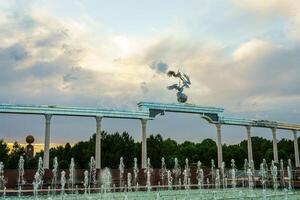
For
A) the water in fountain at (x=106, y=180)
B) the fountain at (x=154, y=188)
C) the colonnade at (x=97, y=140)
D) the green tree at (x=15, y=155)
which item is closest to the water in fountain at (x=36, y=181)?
the fountain at (x=154, y=188)

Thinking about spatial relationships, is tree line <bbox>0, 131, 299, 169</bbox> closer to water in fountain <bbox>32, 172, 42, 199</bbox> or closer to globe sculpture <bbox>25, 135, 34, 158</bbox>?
globe sculpture <bbox>25, 135, 34, 158</bbox>

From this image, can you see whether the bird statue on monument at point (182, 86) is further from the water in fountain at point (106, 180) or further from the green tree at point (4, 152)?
the green tree at point (4, 152)

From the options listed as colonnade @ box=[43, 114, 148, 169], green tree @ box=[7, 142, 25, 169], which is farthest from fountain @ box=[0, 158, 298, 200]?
green tree @ box=[7, 142, 25, 169]

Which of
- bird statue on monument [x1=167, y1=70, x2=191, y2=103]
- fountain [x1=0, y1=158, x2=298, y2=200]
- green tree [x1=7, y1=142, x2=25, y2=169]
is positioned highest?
bird statue on monument [x1=167, y1=70, x2=191, y2=103]

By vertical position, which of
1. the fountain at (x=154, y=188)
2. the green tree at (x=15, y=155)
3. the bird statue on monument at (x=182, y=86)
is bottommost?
the fountain at (x=154, y=188)

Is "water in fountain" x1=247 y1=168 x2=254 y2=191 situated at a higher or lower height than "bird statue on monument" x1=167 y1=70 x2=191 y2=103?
lower

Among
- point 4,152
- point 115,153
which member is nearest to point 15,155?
point 4,152

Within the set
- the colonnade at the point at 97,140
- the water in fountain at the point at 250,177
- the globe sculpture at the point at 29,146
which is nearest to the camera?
the colonnade at the point at 97,140

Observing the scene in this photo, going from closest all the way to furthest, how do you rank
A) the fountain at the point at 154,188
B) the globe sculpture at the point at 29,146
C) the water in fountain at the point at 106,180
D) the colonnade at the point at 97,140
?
the fountain at the point at 154,188 → the colonnade at the point at 97,140 → the water in fountain at the point at 106,180 → the globe sculpture at the point at 29,146

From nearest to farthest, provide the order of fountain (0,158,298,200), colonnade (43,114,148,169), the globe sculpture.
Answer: fountain (0,158,298,200), colonnade (43,114,148,169), the globe sculpture

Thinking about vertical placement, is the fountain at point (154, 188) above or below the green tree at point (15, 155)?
below

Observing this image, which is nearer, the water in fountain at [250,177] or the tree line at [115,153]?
the water in fountain at [250,177]

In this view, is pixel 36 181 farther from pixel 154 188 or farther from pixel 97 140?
pixel 154 188

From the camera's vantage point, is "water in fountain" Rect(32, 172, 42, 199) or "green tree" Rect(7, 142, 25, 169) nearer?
"water in fountain" Rect(32, 172, 42, 199)
